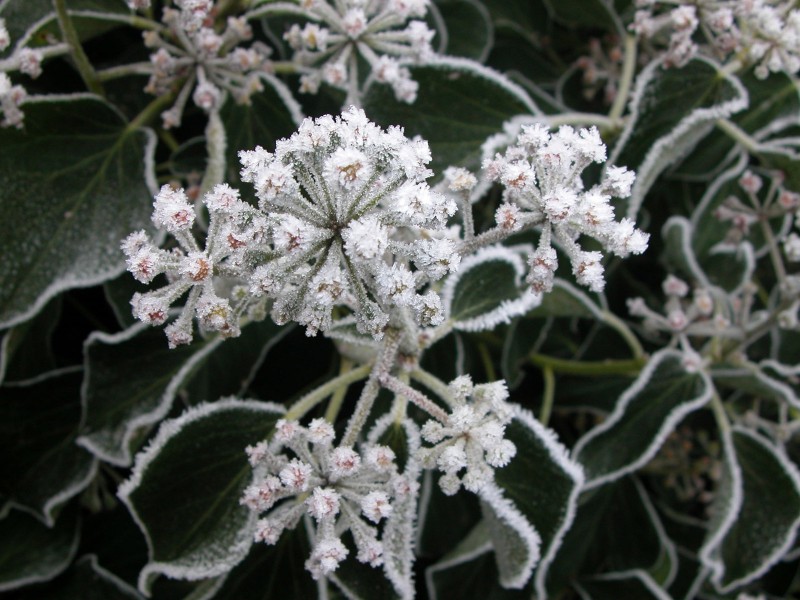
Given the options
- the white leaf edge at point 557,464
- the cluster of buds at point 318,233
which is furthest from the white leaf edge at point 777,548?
the cluster of buds at point 318,233

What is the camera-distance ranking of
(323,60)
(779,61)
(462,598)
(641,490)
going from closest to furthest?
(779,61) < (323,60) < (462,598) < (641,490)

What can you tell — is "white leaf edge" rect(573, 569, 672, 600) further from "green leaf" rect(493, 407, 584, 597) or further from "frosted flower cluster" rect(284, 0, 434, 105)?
"frosted flower cluster" rect(284, 0, 434, 105)

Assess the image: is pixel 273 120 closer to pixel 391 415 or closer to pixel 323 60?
pixel 323 60

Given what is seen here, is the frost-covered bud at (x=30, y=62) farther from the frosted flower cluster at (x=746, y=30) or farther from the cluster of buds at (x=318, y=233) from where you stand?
the frosted flower cluster at (x=746, y=30)

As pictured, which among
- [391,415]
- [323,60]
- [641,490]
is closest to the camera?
[391,415]

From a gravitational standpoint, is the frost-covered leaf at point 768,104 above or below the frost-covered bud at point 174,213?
above

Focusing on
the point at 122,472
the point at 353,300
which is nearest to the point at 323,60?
the point at 353,300

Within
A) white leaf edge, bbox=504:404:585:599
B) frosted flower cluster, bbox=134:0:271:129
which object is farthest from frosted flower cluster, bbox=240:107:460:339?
frosted flower cluster, bbox=134:0:271:129

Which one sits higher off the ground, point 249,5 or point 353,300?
point 249,5
